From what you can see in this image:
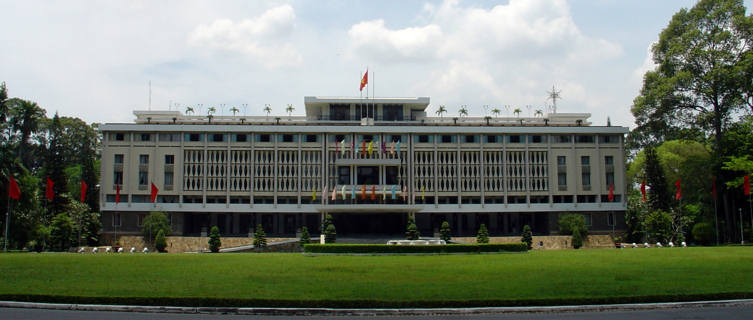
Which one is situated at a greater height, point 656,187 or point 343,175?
point 343,175

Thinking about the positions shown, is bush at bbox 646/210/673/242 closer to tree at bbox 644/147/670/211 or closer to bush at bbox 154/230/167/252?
tree at bbox 644/147/670/211

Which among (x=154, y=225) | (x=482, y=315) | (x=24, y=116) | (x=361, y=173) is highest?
(x=24, y=116)

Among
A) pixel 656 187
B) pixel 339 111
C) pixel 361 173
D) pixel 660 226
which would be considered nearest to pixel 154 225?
pixel 361 173

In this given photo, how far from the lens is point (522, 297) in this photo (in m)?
18.7

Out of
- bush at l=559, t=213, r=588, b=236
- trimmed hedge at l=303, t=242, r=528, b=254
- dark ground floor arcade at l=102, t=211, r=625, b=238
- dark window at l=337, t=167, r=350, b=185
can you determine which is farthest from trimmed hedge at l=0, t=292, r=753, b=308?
dark window at l=337, t=167, r=350, b=185

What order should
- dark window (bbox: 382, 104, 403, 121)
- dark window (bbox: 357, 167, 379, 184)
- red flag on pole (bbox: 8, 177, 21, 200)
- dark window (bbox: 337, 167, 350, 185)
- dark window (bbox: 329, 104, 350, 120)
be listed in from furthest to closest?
dark window (bbox: 382, 104, 403, 121) → dark window (bbox: 329, 104, 350, 120) → dark window (bbox: 357, 167, 379, 184) → dark window (bbox: 337, 167, 350, 185) → red flag on pole (bbox: 8, 177, 21, 200)

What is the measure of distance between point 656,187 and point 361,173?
32.6m

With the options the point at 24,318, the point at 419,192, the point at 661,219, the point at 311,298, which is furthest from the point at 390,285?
the point at 419,192

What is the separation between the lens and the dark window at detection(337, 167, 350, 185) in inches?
2980

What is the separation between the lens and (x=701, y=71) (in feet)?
196

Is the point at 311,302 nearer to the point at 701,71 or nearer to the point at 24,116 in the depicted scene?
the point at 701,71

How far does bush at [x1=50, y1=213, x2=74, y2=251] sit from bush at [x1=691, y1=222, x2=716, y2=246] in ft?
202

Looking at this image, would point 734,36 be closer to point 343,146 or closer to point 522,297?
point 343,146

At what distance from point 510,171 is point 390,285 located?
56838mm
